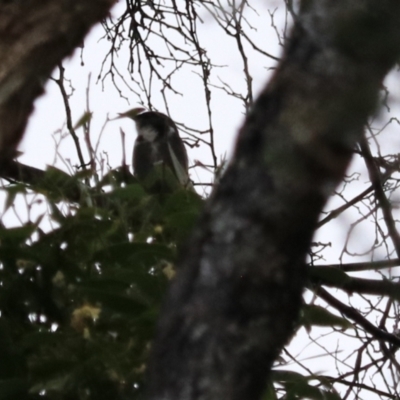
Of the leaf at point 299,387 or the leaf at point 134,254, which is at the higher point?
the leaf at point 134,254

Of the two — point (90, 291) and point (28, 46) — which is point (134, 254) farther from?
point (28, 46)

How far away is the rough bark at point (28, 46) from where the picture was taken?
120 centimetres

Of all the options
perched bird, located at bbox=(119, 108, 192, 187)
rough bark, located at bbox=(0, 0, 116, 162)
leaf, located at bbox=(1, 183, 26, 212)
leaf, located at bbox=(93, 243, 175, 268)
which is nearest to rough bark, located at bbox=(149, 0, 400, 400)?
rough bark, located at bbox=(0, 0, 116, 162)

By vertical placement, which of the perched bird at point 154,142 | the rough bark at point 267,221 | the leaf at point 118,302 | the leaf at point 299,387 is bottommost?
the rough bark at point 267,221

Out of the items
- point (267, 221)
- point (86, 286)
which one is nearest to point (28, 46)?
point (86, 286)

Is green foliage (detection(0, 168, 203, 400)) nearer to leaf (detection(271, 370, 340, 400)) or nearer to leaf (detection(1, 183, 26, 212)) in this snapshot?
leaf (detection(1, 183, 26, 212))

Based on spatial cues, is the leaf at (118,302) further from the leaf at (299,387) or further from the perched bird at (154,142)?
the perched bird at (154,142)

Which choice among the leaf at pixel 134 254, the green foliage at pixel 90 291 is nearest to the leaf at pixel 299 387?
the green foliage at pixel 90 291

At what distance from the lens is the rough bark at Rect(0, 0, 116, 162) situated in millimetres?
1197

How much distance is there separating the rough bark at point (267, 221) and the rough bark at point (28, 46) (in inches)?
17.8

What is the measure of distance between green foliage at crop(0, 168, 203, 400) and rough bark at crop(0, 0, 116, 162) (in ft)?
0.84

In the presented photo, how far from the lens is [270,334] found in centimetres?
84

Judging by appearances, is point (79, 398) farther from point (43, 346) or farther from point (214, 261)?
point (214, 261)

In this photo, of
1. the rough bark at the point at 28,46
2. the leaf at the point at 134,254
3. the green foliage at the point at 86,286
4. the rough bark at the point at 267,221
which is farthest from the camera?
the leaf at the point at 134,254
